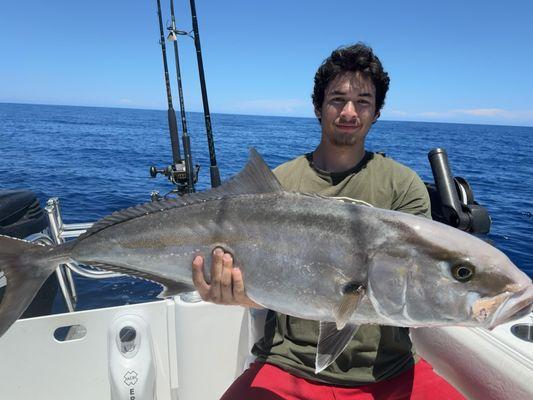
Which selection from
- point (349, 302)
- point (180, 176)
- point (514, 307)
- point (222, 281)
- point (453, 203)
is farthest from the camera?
point (180, 176)

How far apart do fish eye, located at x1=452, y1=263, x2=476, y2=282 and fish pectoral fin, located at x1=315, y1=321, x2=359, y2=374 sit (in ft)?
1.80

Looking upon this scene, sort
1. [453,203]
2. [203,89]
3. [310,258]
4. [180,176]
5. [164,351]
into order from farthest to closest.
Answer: [180,176] < [203,89] < [453,203] < [164,351] < [310,258]

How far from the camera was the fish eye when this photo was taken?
6.31 feet

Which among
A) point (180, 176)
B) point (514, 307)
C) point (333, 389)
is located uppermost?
point (514, 307)

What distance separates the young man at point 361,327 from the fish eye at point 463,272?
892mm

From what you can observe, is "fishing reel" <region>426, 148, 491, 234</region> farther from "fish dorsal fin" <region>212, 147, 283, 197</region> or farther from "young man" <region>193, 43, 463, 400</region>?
"fish dorsal fin" <region>212, 147, 283, 197</region>

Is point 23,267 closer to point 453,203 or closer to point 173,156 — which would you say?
point 453,203

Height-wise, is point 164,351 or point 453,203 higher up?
point 453,203

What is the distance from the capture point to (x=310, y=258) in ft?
7.14

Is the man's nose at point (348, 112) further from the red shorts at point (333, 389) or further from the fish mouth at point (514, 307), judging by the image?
the red shorts at point (333, 389)

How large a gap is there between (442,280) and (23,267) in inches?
92.3

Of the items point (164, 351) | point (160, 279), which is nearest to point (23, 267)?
point (160, 279)

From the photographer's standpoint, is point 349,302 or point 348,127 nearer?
point 349,302

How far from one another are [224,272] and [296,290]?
0.42 metres
